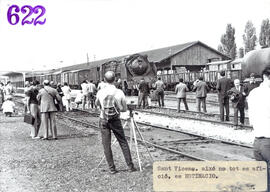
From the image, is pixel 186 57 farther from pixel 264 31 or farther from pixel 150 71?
pixel 150 71

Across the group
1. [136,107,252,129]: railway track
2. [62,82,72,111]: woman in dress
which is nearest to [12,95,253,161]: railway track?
[136,107,252,129]: railway track

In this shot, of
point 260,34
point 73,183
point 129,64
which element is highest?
point 260,34

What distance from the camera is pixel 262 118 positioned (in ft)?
13.4

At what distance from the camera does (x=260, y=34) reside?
178 feet

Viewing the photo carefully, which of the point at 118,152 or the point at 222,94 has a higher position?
the point at 222,94

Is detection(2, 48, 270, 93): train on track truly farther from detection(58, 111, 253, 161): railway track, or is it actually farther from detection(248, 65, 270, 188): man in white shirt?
detection(248, 65, 270, 188): man in white shirt

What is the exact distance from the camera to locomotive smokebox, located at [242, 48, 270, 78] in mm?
20734

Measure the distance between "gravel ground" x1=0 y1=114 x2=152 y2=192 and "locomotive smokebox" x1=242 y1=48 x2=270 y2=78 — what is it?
12407mm

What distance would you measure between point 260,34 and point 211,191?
54312 mm

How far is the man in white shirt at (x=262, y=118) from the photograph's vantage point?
4.03 metres

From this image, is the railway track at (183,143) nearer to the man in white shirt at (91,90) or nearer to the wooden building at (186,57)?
the man in white shirt at (91,90)

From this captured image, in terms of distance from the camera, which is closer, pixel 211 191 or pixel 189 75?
pixel 211 191

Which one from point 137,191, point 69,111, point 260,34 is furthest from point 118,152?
point 260,34

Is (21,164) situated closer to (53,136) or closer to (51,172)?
(51,172)
